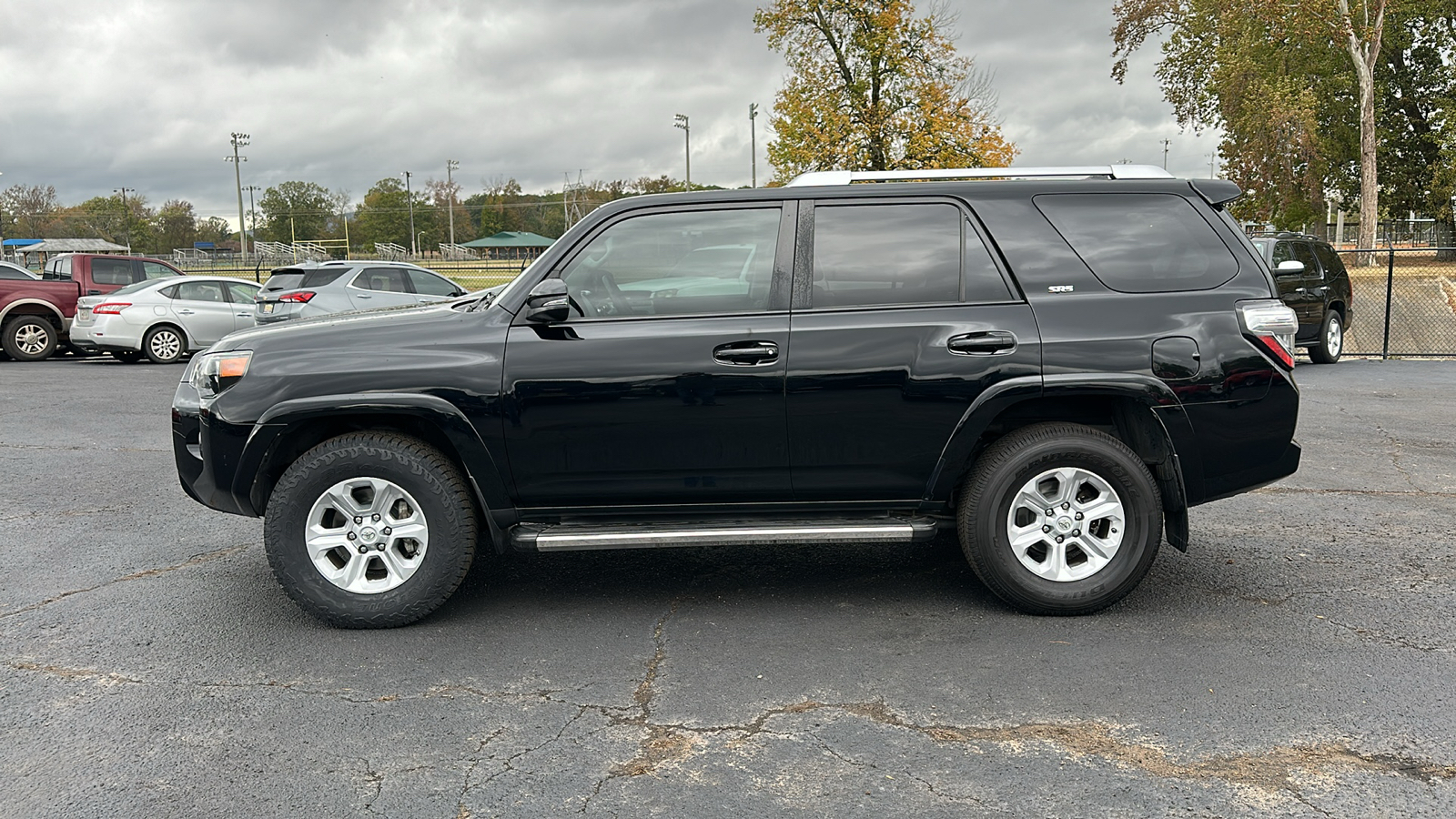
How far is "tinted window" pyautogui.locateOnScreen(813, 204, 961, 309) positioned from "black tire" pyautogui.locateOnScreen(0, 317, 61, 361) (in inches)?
674

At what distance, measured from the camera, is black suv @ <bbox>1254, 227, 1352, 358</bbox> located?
550 inches

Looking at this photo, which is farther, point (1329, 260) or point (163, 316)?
point (163, 316)

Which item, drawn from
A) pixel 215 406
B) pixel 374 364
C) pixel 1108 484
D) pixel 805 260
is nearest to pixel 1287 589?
pixel 1108 484

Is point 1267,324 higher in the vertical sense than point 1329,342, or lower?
higher

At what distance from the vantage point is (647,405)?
4.35 metres

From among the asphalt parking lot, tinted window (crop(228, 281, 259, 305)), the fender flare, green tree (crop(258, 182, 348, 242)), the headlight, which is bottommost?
the asphalt parking lot

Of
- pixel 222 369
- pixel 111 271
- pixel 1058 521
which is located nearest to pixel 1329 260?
pixel 1058 521

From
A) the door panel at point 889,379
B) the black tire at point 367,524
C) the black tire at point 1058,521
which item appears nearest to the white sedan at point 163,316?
the black tire at point 367,524

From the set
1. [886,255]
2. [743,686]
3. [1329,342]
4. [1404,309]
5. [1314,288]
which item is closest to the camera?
[743,686]

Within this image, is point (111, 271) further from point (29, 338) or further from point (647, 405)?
point (647, 405)

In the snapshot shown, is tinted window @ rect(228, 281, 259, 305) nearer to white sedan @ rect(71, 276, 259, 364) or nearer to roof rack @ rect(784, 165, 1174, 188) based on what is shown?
white sedan @ rect(71, 276, 259, 364)

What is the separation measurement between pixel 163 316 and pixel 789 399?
15.4m

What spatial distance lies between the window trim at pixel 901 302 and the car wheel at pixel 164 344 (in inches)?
598

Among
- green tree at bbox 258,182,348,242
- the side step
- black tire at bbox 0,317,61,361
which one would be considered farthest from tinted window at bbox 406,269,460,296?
green tree at bbox 258,182,348,242
